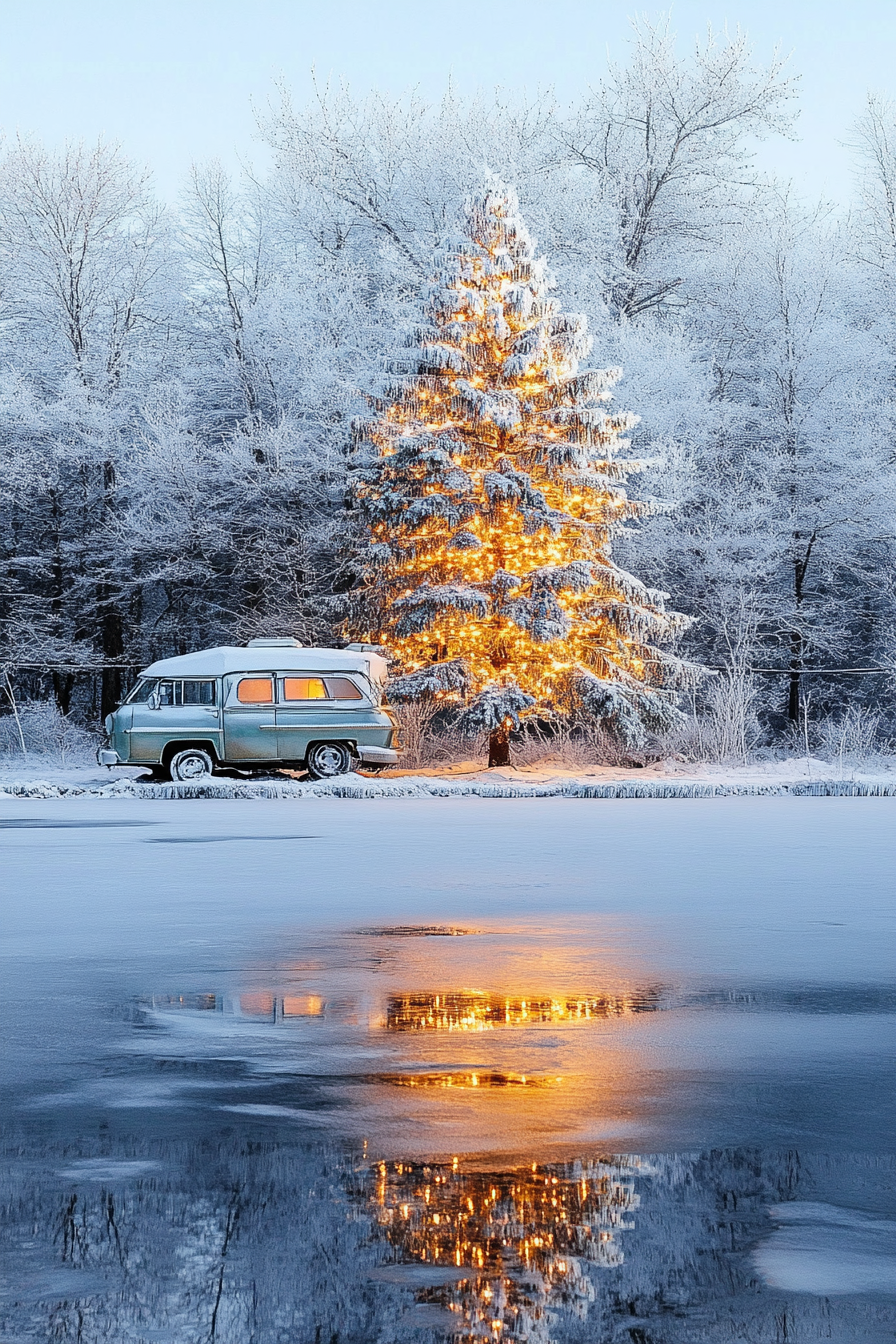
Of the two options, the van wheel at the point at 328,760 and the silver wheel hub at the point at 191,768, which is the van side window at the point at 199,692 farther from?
the van wheel at the point at 328,760

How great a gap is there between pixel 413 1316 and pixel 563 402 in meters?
30.3

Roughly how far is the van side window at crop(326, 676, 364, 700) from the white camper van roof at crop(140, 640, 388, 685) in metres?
0.18

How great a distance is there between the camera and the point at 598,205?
44312mm

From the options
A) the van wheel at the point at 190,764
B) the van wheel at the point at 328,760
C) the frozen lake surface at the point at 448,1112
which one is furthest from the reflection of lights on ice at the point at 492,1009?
the van wheel at the point at 328,760

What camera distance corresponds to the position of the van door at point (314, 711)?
30422mm

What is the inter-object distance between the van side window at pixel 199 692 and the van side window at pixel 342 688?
1944mm

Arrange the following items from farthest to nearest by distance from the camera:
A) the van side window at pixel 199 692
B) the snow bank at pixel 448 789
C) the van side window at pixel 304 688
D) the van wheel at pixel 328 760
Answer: the van side window at pixel 304 688
the van wheel at pixel 328 760
the van side window at pixel 199 692
the snow bank at pixel 448 789

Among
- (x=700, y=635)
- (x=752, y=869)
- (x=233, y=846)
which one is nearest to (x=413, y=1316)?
(x=752, y=869)

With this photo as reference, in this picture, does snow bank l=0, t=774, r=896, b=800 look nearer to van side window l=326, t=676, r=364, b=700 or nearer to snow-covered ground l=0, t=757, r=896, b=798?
snow-covered ground l=0, t=757, r=896, b=798

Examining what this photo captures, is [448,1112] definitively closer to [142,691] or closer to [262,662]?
[262,662]

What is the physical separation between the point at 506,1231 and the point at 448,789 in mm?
23808

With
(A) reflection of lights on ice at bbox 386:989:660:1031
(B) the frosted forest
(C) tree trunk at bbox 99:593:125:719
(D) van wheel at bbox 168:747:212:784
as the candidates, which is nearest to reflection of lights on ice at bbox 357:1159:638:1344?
(A) reflection of lights on ice at bbox 386:989:660:1031

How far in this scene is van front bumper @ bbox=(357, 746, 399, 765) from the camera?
100 ft

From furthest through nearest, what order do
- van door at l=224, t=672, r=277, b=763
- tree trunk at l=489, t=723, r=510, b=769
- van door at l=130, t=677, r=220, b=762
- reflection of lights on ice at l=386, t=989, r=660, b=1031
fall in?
tree trunk at l=489, t=723, r=510, b=769 < van door at l=224, t=672, r=277, b=763 < van door at l=130, t=677, r=220, b=762 < reflection of lights on ice at l=386, t=989, r=660, b=1031
